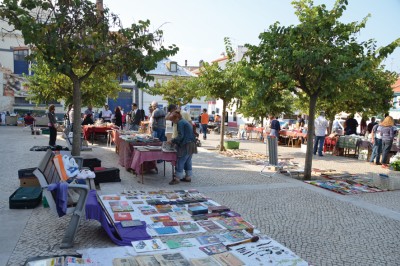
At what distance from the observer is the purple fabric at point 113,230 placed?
4.47 m

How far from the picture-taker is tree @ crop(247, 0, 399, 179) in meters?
8.58

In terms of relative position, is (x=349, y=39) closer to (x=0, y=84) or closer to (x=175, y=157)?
(x=175, y=157)

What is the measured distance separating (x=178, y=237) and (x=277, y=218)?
206 centimetres

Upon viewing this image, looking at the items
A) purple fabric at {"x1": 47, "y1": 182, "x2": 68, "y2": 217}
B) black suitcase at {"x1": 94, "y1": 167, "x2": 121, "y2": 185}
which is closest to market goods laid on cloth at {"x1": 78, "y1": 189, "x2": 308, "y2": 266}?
purple fabric at {"x1": 47, "y1": 182, "x2": 68, "y2": 217}

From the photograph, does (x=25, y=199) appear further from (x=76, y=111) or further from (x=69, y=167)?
(x=76, y=111)

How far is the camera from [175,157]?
8.00m

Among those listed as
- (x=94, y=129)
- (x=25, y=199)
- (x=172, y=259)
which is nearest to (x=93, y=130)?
(x=94, y=129)

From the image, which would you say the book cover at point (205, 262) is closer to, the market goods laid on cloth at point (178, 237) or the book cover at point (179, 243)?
the market goods laid on cloth at point (178, 237)

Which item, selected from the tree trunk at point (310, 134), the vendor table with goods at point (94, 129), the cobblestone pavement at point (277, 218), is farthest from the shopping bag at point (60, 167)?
the vendor table with goods at point (94, 129)

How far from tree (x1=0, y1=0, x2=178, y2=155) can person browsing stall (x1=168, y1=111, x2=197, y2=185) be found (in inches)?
57.9

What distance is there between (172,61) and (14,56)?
1782cm

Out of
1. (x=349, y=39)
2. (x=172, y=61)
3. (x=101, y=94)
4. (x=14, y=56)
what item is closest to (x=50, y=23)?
(x=349, y=39)

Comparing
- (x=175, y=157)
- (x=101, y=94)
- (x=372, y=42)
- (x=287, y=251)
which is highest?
(x=372, y=42)

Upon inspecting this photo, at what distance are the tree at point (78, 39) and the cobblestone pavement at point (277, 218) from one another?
2728 millimetres
